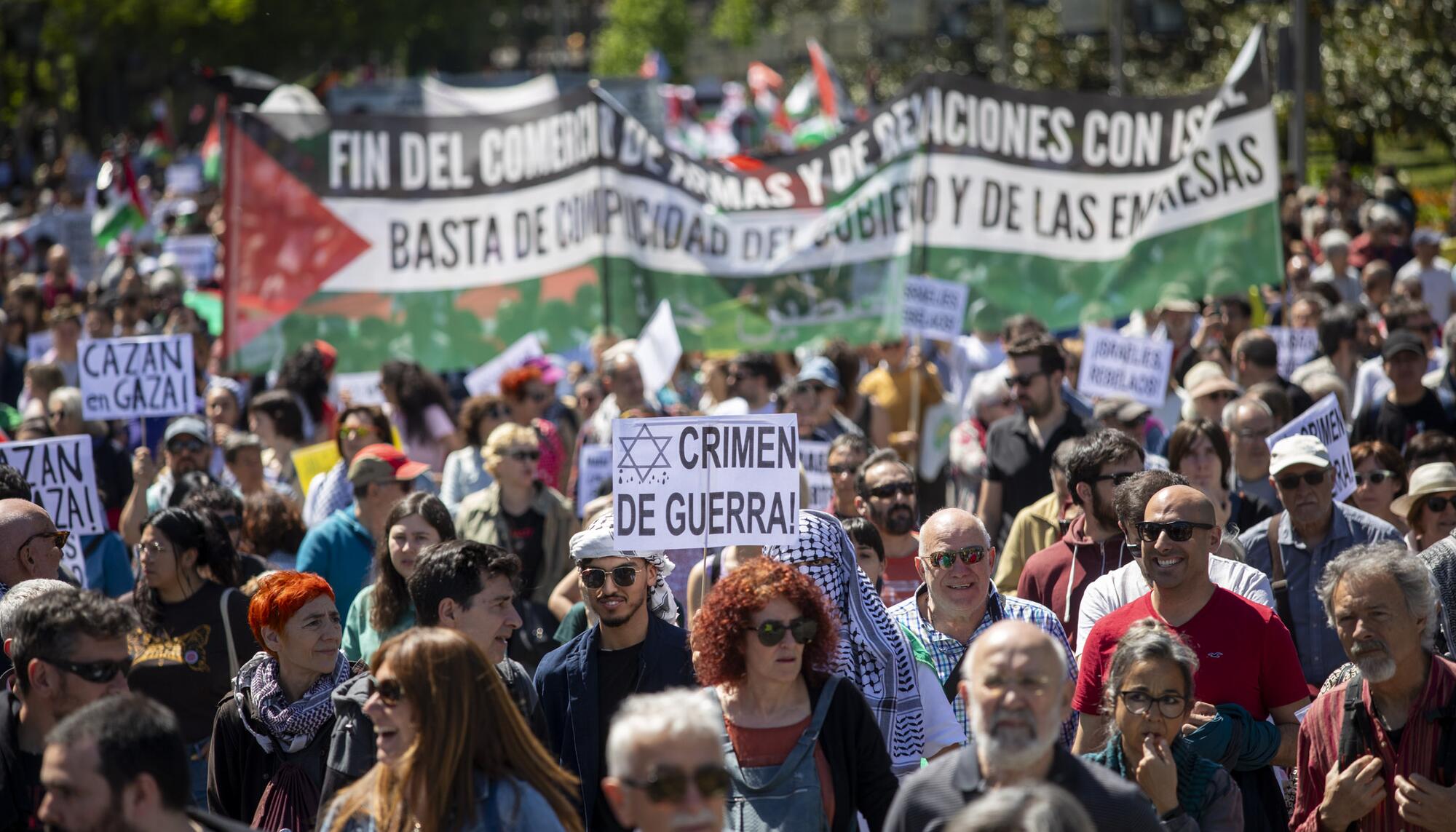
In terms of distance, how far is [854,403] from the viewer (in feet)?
35.7

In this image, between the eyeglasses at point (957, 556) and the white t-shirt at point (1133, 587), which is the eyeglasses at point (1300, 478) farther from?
the eyeglasses at point (957, 556)

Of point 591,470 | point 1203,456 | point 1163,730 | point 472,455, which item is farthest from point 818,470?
point 1163,730

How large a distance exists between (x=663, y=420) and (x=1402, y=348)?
5.02 metres

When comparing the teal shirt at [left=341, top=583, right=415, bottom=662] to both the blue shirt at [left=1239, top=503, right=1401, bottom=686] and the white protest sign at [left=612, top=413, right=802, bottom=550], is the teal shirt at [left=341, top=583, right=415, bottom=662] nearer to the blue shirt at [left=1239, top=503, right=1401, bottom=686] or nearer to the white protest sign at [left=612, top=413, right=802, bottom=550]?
the white protest sign at [left=612, top=413, right=802, bottom=550]

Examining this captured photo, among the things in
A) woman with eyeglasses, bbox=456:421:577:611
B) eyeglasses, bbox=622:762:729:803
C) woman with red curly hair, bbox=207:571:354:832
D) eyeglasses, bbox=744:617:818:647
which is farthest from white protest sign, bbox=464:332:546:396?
eyeglasses, bbox=622:762:729:803

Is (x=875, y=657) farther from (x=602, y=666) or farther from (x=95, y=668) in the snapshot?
(x=95, y=668)

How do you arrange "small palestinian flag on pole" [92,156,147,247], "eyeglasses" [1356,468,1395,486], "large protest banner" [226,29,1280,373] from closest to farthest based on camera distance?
"eyeglasses" [1356,468,1395,486], "large protest banner" [226,29,1280,373], "small palestinian flag on pole" [92,156,147,247]

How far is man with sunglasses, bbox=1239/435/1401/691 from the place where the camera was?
6.57 meters

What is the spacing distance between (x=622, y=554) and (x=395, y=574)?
1.06m

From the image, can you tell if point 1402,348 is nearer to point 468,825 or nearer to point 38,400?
point 468,825

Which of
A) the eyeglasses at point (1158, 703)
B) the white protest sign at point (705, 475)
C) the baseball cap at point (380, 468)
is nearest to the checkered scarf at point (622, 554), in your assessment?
the white protest sign at point (705, 475)

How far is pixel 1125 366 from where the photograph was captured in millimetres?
10992

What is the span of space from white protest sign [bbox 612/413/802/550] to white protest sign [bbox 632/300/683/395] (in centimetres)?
470

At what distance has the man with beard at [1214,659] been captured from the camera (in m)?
4.98
